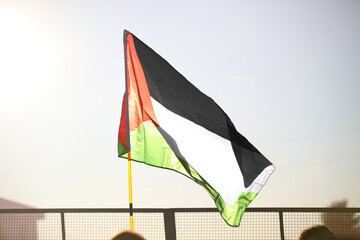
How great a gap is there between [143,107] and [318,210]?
8.27 feet

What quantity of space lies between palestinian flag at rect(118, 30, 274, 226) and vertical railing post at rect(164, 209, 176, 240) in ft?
3.95

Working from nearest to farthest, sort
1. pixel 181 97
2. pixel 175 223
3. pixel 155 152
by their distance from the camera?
pixel 155 152 < pixel 181 97 < pixel 175 223

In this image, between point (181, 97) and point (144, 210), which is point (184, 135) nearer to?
point (181, 97)

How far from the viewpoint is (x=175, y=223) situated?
736cm

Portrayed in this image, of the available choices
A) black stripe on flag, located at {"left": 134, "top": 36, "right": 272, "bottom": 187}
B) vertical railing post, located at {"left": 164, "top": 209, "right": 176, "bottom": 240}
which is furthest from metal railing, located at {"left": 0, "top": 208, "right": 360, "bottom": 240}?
black stripe on flag, located at {"left": 134, "top": 36, "right": 272, "bottom": 187}

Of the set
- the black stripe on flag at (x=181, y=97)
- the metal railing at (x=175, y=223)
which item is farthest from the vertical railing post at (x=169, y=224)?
the black stripe on flag at (x=181, y=97)

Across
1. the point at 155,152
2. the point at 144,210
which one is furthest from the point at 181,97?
the point at 144,210

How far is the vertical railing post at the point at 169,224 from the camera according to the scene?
24.1 feet

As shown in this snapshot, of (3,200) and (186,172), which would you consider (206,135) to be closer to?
(186,172)

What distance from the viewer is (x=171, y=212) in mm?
7367

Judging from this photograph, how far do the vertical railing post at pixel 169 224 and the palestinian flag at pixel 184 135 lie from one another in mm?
1203

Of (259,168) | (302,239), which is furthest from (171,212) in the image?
(302,239)

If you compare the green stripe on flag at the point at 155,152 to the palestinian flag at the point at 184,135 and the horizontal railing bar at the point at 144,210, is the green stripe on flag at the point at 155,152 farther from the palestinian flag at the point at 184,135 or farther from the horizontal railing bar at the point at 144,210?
the horizontal railing bar at the point at 144,210

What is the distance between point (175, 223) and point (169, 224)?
8 centimetres
